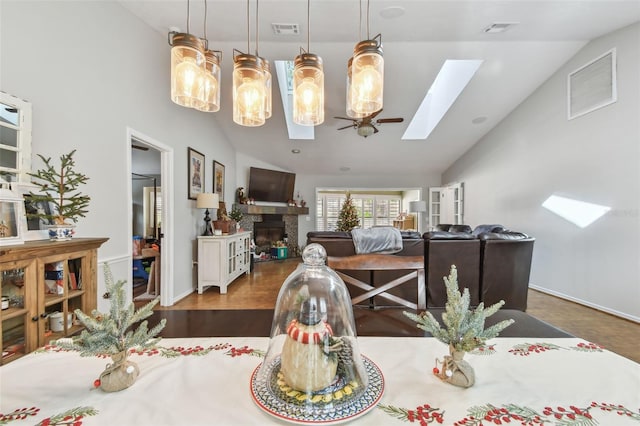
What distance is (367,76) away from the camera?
977 mm

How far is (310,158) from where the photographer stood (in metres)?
6.06

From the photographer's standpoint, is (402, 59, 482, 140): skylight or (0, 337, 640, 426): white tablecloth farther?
(402, 59, 482, 140): skylight

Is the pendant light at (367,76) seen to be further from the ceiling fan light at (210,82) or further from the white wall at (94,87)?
the white wall at (94,87)

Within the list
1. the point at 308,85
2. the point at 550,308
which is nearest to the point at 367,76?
the point at 308,85

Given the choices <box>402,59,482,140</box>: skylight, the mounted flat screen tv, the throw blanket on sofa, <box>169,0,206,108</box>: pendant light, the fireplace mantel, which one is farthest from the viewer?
the mounted flat screen tv

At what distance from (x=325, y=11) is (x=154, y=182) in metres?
4.46

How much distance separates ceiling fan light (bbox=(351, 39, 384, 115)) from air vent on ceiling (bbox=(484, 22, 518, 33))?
Answer: 9.12 feet

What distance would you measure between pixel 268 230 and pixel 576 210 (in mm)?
5677

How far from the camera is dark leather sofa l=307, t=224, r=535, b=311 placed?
2914 millimetres

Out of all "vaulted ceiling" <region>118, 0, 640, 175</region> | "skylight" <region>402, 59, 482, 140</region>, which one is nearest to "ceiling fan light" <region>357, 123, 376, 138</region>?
"vaulted ceiling" <region>118, 0, 640, 175</region>

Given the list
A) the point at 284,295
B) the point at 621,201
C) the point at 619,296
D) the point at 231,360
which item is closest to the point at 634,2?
the point at 621,201

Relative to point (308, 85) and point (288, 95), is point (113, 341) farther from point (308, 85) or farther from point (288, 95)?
point (288, 95)

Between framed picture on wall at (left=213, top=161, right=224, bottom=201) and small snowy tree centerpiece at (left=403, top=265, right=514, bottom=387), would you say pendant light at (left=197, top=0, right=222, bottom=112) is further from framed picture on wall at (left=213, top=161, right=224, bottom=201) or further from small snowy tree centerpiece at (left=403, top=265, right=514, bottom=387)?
framed picture on wall at (left=213, top=161, right=224, bottom=201)

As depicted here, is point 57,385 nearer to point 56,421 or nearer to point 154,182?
point 56,421
